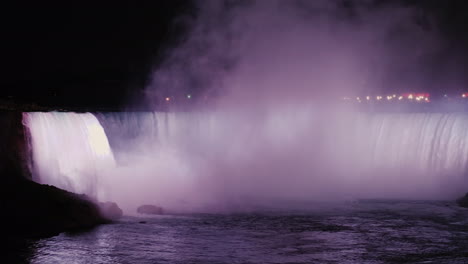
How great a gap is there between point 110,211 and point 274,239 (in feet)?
15.5

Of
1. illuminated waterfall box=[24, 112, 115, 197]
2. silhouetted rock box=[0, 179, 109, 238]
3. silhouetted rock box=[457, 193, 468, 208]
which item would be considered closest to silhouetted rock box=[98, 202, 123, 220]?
silhouetted rock box=[0, 179, 109, 238]

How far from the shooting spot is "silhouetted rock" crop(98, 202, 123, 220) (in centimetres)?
1642

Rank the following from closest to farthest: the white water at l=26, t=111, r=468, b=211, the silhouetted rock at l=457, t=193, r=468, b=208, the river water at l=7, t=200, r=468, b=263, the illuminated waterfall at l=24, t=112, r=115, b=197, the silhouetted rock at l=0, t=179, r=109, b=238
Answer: the river water at l=7, t=200, r=468, b=263 < the silhouetted rock at l=0, t=179, r=109, b=238 < the illuminated waterfall at l=24, t=112, r=115, b=197 < the silhouetted rock at l=457, t=193, r=468, b=208 < the white water at l=26, t=111, r=468, b=211

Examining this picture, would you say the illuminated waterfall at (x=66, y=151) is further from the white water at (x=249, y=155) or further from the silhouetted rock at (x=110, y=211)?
the silhouetted rock at (x=110, y=211)

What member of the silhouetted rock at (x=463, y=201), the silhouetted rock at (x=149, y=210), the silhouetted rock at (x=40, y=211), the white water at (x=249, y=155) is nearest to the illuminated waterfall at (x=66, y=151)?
the white water at (x=249, y=155)

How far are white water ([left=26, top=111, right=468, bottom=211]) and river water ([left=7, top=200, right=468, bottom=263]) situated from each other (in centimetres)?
314

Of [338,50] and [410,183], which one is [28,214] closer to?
[410,183]

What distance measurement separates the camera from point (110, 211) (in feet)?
54.6

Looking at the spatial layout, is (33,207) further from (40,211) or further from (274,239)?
(274,239)

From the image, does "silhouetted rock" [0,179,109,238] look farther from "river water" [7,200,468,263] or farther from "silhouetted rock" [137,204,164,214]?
"silhouetted rock" [137,204,164,214]

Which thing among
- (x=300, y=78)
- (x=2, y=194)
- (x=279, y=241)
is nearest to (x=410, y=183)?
(x=300, y=78)

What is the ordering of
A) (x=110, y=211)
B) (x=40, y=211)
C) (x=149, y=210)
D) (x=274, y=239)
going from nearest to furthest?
(x=274, y=239), (x=40, y=211), (x=110, y=211), (x=149, y=210)

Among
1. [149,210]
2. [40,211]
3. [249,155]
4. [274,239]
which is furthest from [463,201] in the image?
[40,211]

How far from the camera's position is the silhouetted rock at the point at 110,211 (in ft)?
53.9
